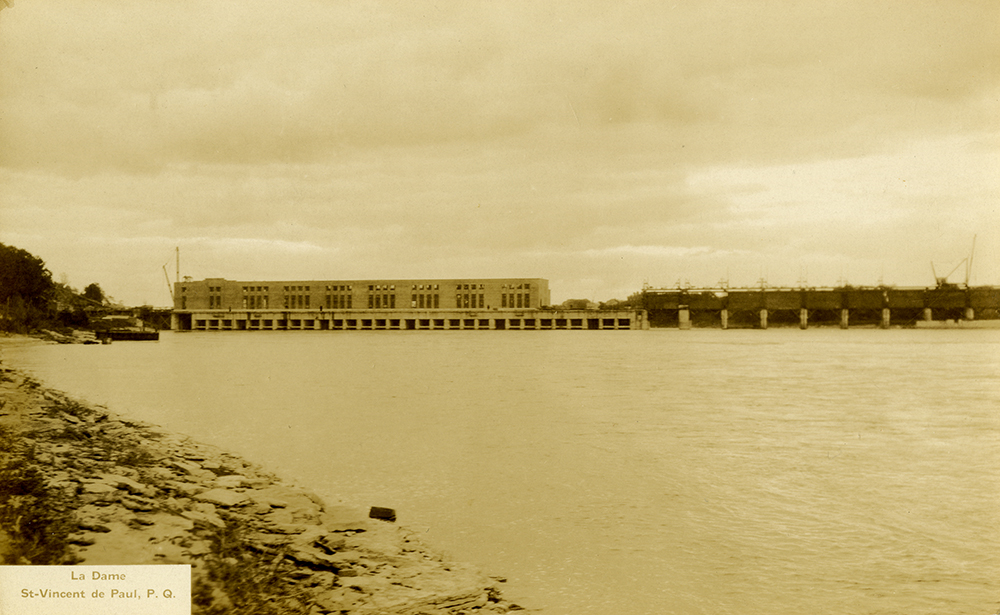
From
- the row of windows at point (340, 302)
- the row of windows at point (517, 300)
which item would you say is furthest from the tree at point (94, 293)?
the row of windows at point (517, 300)

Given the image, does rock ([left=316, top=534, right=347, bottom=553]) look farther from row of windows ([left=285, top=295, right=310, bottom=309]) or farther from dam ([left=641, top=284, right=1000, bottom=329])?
row of windows ([left=285, top=295, right=310, bottom=309])

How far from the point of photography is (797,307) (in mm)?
59469

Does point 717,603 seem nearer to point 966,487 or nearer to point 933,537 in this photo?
point 933,537

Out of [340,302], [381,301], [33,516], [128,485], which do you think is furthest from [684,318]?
[33,516]

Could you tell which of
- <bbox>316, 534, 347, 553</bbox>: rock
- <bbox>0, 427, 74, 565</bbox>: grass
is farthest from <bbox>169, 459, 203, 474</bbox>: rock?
<bbox>316, 534, 347, 553</bbox>: rock

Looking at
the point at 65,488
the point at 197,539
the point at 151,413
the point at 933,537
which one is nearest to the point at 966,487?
the point at 933,537

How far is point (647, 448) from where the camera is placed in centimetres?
1345

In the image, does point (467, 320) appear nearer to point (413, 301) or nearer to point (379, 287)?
point (413, 301)

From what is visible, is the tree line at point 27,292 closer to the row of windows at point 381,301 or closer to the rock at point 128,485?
the rock at point 128,485

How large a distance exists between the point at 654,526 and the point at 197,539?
5299 millimetres
